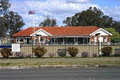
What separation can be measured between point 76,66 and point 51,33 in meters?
53.6

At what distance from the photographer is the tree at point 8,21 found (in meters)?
91.7

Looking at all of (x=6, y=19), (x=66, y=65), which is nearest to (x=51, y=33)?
(x=6, y=19)

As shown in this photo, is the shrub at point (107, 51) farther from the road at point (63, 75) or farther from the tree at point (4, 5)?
the tree at point (4, 5)

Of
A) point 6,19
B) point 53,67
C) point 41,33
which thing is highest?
point 6,19

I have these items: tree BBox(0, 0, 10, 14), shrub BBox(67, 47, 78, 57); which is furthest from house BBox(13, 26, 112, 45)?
shrub BBox(67, 47, 78, 57)

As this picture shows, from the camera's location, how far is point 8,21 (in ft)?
325

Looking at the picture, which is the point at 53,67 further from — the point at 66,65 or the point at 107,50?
the point at 107,50

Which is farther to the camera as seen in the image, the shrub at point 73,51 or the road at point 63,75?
the shrub at point 73,51

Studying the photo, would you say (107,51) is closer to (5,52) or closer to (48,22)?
(5,52)

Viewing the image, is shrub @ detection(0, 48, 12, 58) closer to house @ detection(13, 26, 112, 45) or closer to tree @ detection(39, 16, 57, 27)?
house @ detection(13, 26, 112, 45)

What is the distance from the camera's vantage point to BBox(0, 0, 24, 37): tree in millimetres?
91662

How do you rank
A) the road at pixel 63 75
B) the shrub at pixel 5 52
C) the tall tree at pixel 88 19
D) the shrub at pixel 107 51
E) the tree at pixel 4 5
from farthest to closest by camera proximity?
the tall tree at pixel 88 19 < the tree at pixel 4 5 < the shrub at pixel 107 51 < the shrub at pixel 5 52 < the road at pixel 63 75

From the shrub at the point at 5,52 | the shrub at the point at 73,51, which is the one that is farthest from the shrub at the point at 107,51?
the shrub at the point at 5,52

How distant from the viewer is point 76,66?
19.9 metres
